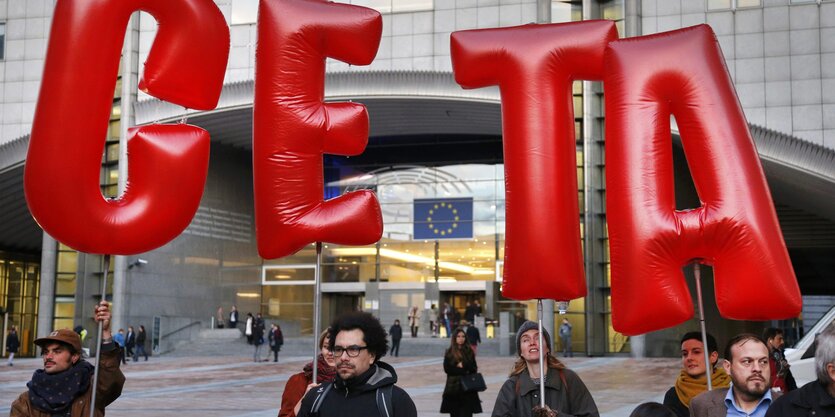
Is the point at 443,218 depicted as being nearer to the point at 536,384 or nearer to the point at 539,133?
the point at 539,133

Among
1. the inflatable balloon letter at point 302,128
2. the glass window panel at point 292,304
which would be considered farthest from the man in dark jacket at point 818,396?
the glass window panel at point 292,304

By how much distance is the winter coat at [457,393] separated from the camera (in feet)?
37.3

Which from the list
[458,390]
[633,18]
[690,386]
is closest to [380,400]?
[690,386]

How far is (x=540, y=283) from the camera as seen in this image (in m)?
6.37

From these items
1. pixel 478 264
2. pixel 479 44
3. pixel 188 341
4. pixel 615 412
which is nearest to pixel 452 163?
pixel 478 264

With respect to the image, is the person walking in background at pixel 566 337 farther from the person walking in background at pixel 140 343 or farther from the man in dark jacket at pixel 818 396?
the man in dark jacket at pixel 818 396

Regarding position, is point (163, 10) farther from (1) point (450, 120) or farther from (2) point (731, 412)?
(1) point (450, 120)

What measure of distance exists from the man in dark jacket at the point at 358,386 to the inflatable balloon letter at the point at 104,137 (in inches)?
86.9

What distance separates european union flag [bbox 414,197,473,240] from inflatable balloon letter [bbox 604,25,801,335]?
37150 mm

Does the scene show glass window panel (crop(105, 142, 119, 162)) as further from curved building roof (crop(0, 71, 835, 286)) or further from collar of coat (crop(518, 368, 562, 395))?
collar of coat (crop(518, 368, 562, 395))

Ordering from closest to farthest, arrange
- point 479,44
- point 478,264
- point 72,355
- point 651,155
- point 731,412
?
1. point 731,412
2. point 72,355
3. point 651,155
4. point 479,44
5. point 478,264

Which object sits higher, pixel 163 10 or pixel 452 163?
pixel 452 163

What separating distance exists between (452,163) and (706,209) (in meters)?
38.0

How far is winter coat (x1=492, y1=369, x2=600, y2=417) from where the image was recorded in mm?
5895
